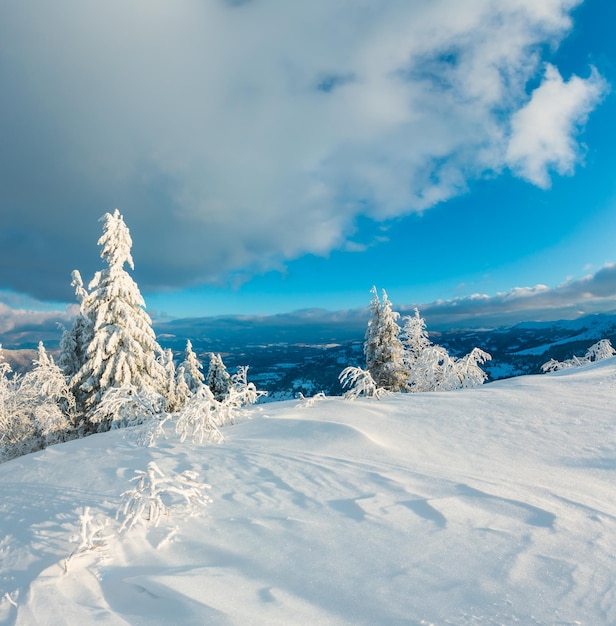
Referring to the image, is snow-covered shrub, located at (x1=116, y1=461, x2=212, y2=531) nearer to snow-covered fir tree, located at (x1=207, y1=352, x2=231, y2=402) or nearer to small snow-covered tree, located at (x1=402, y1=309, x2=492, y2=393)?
small snow-covered tree, located at (x1=402, y1=309, x2=492, y2=393)

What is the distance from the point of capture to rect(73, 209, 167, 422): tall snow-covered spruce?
16172 millimetres

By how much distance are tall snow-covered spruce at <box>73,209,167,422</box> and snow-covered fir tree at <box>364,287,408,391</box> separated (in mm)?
15942

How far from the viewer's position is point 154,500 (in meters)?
3.62

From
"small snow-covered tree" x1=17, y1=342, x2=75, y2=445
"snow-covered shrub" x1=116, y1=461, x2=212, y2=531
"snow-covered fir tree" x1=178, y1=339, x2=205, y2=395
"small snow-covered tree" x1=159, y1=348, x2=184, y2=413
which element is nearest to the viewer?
"snow-covered shrub" x1=116, y1=461, x2=212, y2=531

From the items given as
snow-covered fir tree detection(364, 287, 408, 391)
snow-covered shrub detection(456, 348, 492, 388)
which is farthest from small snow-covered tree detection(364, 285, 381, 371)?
snow-covered shrub detection(456, 348, 492, 388)

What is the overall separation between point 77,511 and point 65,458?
273 cm

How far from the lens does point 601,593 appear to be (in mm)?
2422

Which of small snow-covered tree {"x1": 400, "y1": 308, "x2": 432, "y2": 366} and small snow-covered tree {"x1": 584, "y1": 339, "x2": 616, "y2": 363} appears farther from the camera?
Answer: small snow-covered tree {"x1": 400, "y1": 308, "x2": 432, "y2": 366}

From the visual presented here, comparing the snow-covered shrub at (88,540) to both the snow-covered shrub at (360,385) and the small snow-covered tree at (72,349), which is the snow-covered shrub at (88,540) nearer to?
the snow-covered shrub at (360,385)

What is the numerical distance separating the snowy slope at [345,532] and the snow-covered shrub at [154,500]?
13 cm

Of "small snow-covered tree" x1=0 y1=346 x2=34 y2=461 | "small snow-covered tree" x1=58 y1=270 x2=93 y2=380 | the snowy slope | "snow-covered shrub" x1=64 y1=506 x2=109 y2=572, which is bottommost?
"small snow-covered tree" x1=0 y1=346 x2=34 y2=461

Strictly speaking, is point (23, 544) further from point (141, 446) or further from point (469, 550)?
point (469, 550)

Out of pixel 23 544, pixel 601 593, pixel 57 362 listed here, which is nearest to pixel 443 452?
pixel 601 593

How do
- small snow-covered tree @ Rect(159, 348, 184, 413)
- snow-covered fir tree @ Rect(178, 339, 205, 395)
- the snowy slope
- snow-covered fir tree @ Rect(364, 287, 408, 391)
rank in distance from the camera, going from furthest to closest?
snow-covered fir tree @ Rect(178, 339, 205, 395)
snow-covered fir tree @ Rect(364, 287, 408, 391)
small snow-covered tree @ Rect(159, 348, 184, 413)
the snowy slope
